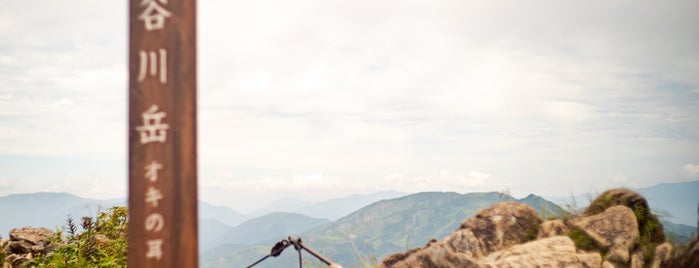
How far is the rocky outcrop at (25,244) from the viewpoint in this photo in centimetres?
1234

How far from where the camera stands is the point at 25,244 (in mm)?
12875

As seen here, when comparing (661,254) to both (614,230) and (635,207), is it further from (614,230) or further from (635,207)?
(635,207)

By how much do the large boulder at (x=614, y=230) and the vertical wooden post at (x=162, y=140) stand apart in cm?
708

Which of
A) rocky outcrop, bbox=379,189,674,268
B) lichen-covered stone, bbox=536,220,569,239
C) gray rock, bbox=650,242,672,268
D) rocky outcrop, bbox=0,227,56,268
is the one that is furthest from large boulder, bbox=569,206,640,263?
rocky outcrop, bbox=0,227,56,268

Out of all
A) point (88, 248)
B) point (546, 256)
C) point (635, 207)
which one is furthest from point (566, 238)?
point (88, 248)

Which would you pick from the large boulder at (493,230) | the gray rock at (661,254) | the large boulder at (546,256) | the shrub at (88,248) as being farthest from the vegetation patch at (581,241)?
the shrub at (88,248)

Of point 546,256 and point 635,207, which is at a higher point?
point 635,207

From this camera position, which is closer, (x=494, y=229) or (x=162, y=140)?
(x=162, y=140)

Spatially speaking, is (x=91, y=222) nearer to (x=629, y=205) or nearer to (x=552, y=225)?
(x=552, y=225)

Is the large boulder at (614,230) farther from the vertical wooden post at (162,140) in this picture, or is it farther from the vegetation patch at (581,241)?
the vertical wooden post at (162,140)

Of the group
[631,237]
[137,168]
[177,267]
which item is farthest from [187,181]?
[631,237]

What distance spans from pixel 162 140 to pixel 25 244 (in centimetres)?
1037

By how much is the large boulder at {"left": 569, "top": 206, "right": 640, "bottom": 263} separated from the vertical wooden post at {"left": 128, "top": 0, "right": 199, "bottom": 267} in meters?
7.08

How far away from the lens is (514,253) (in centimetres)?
834
